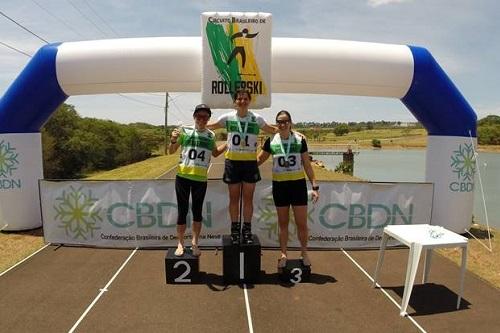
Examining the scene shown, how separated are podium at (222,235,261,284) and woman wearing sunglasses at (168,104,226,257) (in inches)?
17.6

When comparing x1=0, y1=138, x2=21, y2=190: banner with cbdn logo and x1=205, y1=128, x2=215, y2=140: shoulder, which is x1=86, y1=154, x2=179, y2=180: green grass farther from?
x1=205, y1=128, x2=215, y2=140: shoulder

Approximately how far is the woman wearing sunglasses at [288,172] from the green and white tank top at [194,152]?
74 centimetres

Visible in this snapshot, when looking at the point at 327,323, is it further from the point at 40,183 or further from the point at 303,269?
the point at 40,183

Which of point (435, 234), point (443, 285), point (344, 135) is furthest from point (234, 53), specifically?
point (344, 135)

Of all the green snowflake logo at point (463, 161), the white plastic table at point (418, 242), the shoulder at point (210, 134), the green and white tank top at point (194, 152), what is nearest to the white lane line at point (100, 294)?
the green and white tank top at point (194, 152)

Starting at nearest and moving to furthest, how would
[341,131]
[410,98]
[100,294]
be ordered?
1. [100,294]
2. [410,98]
3. [341,131]

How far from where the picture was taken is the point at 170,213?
684cm

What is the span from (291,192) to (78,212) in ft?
12.9

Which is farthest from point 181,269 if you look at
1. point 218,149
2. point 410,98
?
point 410,98

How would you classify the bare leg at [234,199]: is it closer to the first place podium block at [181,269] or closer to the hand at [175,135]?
the first place podium block at [181,269]

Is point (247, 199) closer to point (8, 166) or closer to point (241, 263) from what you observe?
point (241, 263)

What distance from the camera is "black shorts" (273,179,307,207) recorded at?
17.2 ft

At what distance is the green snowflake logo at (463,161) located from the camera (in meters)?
7.48

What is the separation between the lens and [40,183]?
692cm
